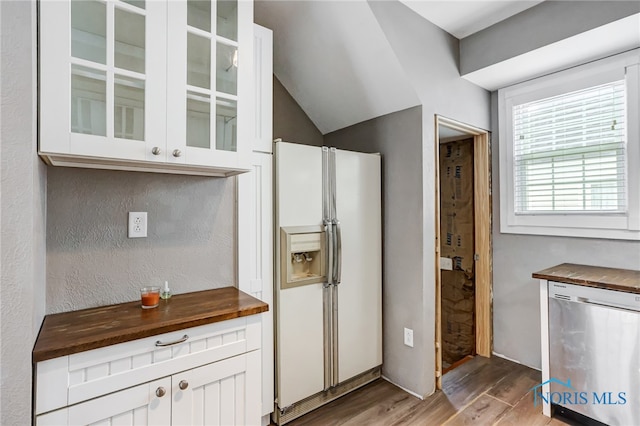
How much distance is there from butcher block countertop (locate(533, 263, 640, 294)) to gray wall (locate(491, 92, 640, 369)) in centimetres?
16

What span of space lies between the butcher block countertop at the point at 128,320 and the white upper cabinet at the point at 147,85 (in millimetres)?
630

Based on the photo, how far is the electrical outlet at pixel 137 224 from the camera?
A: 5.15 ft

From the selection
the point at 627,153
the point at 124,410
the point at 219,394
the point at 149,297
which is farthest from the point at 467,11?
the point at 124,410

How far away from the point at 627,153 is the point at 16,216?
3251mm

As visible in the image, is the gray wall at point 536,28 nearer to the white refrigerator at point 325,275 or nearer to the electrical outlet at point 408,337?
the white refrigerator at point 325,275

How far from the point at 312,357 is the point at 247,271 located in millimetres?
767

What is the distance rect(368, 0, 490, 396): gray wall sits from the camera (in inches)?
89.0

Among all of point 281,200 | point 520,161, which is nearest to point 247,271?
point 281,200

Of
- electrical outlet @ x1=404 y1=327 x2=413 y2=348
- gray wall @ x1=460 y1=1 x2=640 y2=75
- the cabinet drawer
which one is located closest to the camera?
the cabinet drawer

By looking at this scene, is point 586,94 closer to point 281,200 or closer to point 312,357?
point 281,200

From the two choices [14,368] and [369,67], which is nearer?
[14,368]

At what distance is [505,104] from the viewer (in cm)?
283

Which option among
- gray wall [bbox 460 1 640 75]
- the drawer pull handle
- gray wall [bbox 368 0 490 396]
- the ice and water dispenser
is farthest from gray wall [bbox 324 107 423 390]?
the drawer pull handle

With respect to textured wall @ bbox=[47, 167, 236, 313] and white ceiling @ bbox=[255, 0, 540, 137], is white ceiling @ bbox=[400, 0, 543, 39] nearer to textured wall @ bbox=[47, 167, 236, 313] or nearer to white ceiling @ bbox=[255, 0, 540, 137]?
white ceiling @ bbox=[255, 0, 540, 137]
